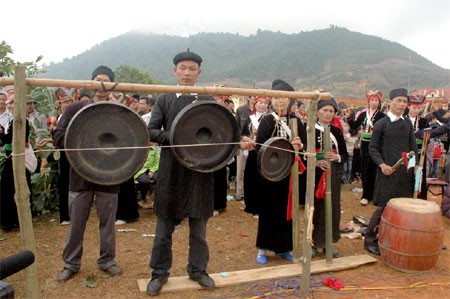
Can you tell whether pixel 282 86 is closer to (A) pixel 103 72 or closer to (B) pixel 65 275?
(A) pixel 103 72

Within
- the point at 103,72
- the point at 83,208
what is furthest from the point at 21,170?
the point at 103,72

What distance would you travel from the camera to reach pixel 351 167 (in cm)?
937

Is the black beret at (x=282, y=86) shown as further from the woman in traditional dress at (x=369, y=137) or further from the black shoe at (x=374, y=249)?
the woman in traditional dress at (x=369, y=137)

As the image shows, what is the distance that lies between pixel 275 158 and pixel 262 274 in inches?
48.5

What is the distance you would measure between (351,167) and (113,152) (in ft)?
24.7

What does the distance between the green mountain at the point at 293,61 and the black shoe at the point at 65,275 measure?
48.9 metres

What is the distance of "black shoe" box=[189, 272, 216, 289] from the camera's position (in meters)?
3.64

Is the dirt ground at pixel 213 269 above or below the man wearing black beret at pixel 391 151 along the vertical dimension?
below

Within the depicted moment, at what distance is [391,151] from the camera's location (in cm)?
472

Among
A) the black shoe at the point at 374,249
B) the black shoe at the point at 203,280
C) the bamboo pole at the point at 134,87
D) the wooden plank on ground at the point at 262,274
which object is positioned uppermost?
the bamboo pole at the point at 134,87

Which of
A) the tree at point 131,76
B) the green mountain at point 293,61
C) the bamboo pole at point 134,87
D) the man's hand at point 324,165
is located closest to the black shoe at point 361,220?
the man's hand at point 324,165

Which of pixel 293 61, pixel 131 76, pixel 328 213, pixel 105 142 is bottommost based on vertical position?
pixel 328 213

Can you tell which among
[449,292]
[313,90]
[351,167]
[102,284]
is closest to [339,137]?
[313,90]

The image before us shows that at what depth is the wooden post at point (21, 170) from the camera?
275cm
